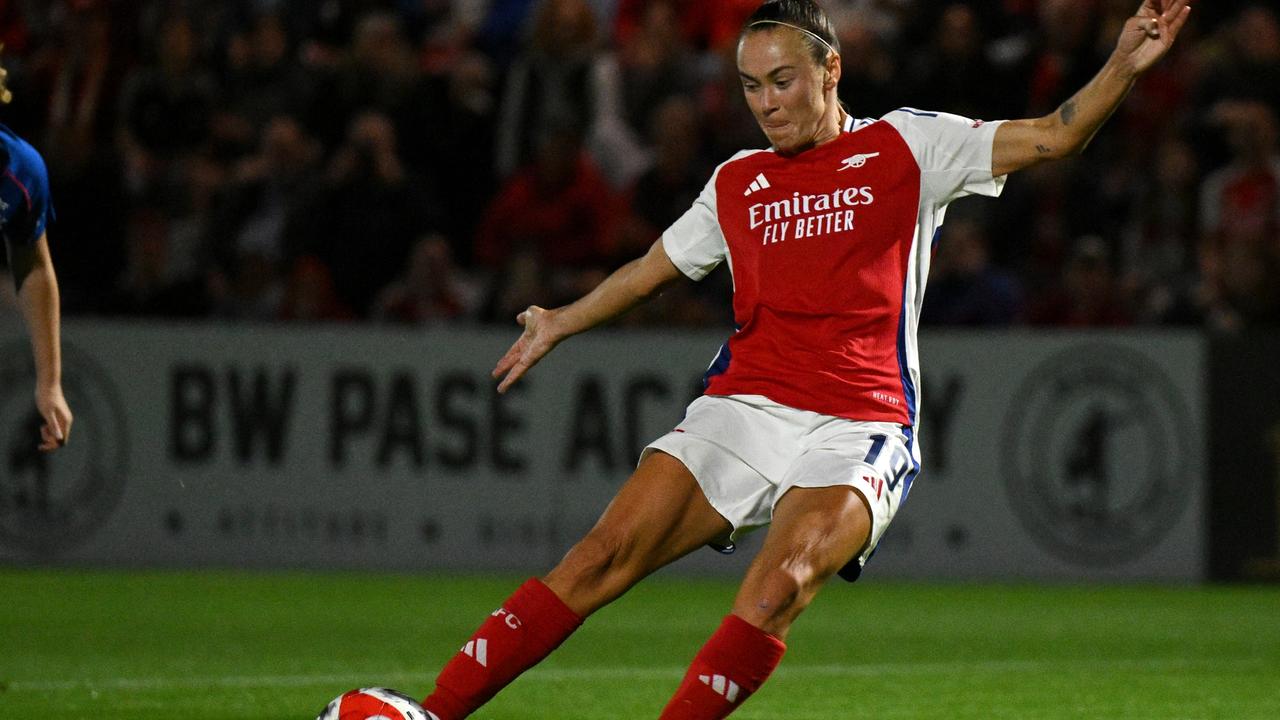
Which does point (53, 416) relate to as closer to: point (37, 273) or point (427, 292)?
point (37, 273)

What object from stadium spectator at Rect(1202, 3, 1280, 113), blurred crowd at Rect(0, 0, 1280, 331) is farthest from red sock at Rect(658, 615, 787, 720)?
stadium spectator at Rect(1202, 3, 1280, 113)

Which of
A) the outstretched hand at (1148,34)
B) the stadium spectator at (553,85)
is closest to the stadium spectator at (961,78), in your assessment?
the stadium spectator at (553,85)

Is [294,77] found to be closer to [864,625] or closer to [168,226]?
[168,226]

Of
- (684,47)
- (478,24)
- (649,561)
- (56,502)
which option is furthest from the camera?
(478,24)

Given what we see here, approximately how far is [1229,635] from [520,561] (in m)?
4.37

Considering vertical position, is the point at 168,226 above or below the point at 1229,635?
above

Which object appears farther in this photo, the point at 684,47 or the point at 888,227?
the point at 684,47

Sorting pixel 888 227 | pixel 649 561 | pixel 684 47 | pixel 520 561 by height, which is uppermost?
pixel 684 47

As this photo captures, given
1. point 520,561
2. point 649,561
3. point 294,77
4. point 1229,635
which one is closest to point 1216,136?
point 1229,635

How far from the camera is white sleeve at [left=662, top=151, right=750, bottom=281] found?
17.5 feet

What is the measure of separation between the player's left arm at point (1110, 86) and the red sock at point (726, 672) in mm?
1419

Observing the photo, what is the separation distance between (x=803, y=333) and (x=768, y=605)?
0.84m

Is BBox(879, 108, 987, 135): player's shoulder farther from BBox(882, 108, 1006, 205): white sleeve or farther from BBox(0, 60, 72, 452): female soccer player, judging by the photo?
BBox(0, 60, 72, 452): female soccer player

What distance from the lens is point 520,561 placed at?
11672mm
